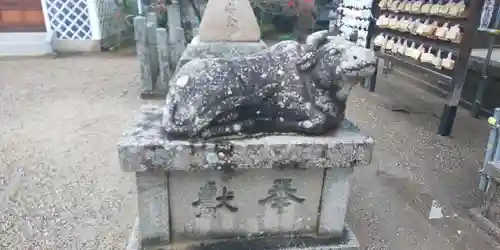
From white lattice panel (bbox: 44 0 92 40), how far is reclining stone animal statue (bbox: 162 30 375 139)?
24.1 ft

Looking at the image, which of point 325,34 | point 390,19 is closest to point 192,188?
point 325,34

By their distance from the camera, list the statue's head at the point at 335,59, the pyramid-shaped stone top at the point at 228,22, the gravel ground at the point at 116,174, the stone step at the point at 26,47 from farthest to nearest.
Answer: the stone step at the point at 26,47, the pyramid-shaped stone top at the point at 228,22, the gravel ground at the point at 116,174, the statue's head at the point at 335,59

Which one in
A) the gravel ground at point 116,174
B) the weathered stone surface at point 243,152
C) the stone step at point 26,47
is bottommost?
the gravel ground at point 116,174

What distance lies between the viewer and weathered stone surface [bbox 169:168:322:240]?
5.37 feet

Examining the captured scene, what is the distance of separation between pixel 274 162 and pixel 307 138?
0.55 ft

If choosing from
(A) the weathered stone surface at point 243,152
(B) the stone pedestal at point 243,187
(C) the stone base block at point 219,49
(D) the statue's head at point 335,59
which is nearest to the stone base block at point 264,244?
(B) the stone pedestal at point 243,187

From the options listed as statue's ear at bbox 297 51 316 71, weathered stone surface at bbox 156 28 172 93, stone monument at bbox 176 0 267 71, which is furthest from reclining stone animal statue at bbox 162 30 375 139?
weathered stone surface at bbox 156 28 172 93

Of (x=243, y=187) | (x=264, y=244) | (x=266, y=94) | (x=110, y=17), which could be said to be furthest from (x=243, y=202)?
(x=110, y=17)

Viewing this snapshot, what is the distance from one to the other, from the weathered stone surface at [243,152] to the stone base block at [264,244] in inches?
16.1

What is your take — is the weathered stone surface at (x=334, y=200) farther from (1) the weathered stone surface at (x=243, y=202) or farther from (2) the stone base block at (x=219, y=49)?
(2) the stone base block at (x=219, y=49)

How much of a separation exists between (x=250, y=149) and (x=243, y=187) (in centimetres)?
25

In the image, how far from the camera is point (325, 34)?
1.62m

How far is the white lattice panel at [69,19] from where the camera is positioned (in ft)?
25.5

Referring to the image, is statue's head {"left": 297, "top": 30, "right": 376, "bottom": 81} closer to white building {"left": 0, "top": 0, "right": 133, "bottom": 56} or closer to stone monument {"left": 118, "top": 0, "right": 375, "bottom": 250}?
stone monument {"left": 118, "top": 0, "right": 375, "bottom": 250}
